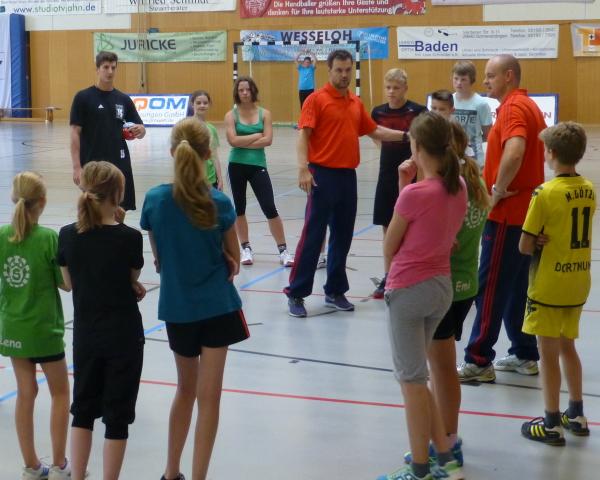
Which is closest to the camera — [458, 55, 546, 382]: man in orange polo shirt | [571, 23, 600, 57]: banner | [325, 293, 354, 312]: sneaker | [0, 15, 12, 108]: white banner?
[458, 55, 546, 382]: man in orange polo shirt

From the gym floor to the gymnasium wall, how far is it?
1667cm

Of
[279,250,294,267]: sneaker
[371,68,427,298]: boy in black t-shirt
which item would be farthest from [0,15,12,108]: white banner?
[371,68,427,298]: boy in black t-shirt

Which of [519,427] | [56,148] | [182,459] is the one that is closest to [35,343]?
[182,459]

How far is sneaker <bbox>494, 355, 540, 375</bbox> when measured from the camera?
470 cm

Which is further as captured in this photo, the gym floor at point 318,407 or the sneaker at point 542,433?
the sneaker at point 542,433

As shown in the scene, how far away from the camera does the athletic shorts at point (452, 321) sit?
3480 millimetres

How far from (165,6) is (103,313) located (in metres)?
23.6

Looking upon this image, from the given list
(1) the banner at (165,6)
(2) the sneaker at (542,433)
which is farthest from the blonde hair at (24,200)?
(1) the banner at (165,6)

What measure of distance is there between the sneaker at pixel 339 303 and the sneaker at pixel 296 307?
26 centimetres

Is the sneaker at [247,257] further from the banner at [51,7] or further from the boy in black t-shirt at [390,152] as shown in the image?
the banner at [51,7]

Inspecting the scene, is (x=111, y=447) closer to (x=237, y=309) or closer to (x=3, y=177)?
(x=237, y=309)

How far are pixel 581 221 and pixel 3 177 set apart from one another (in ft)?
36.5

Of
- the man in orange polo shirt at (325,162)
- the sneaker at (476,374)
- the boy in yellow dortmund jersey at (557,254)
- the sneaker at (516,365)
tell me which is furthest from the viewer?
the man in orange polo shirt at (325,162)

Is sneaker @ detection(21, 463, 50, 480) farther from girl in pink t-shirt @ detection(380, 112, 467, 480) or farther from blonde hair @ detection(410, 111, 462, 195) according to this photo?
blonde hair @ detection(410, 111, 462, 195)
